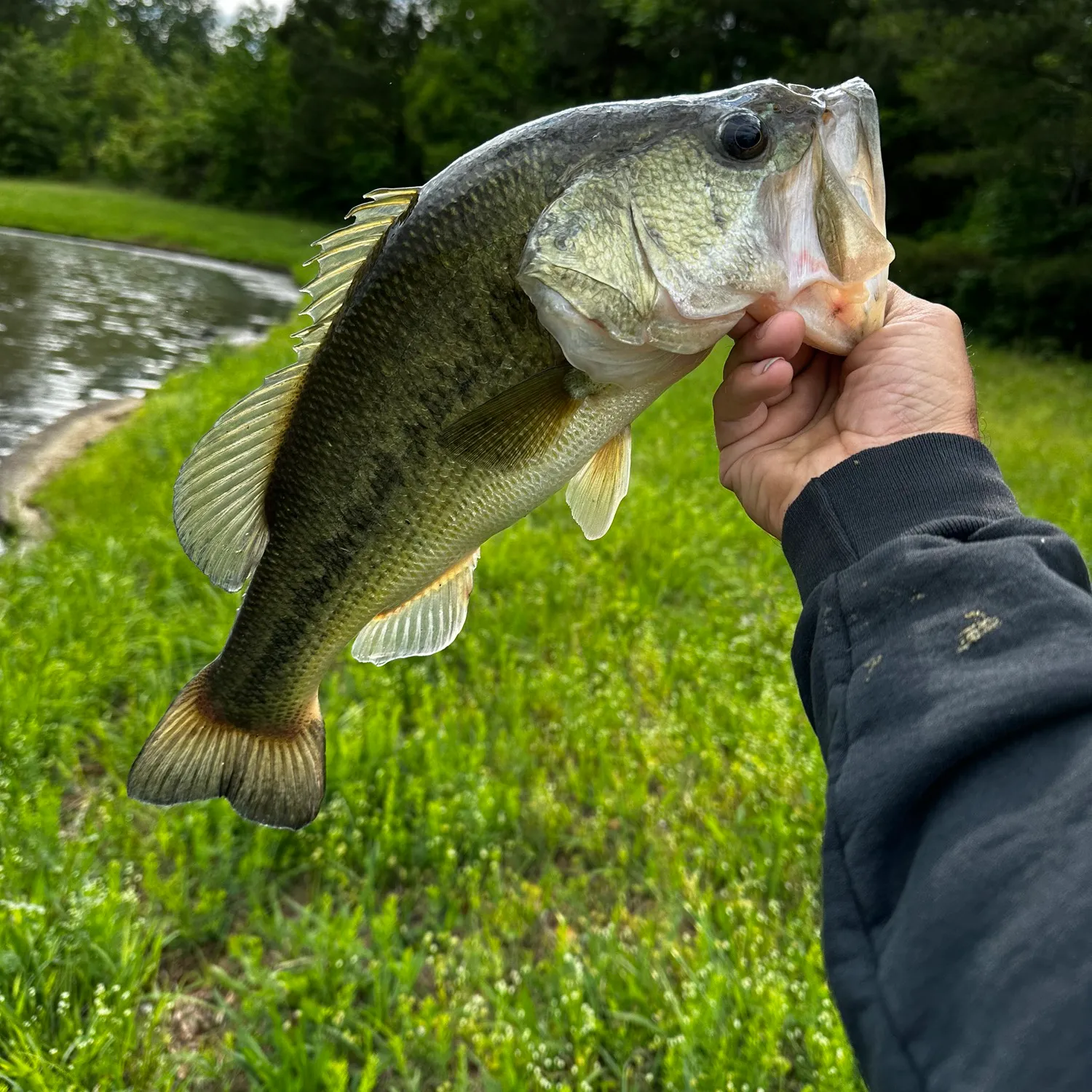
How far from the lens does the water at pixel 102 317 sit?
10.8m

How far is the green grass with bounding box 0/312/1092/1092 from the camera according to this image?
238 cm

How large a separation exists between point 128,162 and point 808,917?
53.7 meters

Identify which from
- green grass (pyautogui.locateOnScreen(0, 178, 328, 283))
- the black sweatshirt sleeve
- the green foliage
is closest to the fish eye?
the black sweatshirt sleeve

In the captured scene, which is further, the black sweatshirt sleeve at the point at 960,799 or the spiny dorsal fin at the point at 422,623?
the spiny dorsal fin at the point at 422,623

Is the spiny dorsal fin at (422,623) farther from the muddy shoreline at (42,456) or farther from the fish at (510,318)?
the muddy shoreline at (42,456)

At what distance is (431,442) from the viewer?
5.62ft

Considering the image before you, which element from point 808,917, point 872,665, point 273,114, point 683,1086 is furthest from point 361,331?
point 273,114

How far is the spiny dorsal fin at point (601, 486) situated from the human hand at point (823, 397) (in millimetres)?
273

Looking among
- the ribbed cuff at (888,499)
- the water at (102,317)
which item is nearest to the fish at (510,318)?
the ribbed cuff at (888,499)

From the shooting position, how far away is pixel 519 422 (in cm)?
170

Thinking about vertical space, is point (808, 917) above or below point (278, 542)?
below

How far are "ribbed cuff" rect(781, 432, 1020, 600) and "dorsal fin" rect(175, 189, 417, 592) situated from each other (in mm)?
972

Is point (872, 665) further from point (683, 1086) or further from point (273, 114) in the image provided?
point (273, 114)

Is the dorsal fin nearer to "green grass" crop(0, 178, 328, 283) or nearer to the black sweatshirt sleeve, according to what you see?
the black sweatshirt sleeve
